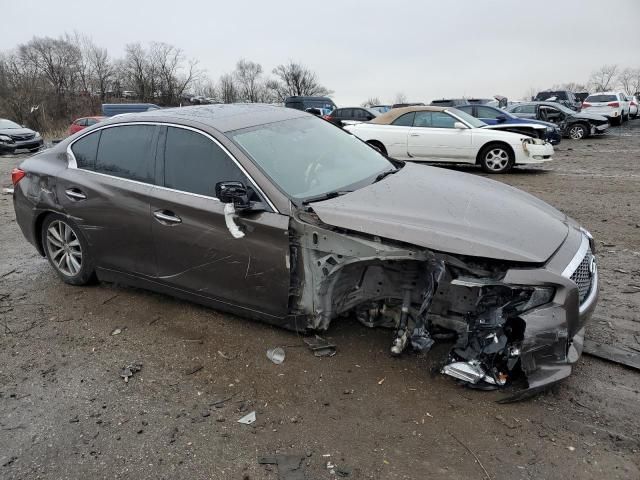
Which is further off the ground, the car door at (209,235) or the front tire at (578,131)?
the car door at (209,235)

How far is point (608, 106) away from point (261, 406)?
26.1 m

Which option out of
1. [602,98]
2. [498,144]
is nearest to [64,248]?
[498,144]

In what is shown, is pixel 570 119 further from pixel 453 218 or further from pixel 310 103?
pixel 453 218

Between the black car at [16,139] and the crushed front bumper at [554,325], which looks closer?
the crushed front bumper at [554,325]

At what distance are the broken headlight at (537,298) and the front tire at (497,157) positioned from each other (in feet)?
27.7

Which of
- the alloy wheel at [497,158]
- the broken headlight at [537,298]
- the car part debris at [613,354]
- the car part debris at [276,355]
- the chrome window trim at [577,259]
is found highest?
the chrome window trim at [577,259]

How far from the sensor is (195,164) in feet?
11.6

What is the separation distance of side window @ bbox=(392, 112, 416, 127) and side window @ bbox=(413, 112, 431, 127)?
9 cm

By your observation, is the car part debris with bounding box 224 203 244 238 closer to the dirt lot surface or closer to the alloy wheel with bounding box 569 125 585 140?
the dirt lot surface

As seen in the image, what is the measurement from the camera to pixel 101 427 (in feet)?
8.91

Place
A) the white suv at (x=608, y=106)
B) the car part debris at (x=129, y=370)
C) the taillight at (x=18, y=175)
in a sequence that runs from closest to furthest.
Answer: the car part debris at (x=129, y=370) < the taillight at (x=18, y=175) < the white suv at (x=608, y=106)

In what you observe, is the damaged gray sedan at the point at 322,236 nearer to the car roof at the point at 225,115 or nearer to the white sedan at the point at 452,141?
the car roof at the point at 225,115

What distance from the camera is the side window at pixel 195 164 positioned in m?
3.40

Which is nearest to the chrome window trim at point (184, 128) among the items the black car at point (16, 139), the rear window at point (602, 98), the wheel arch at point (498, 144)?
the wheel arch at point (498, 144)
